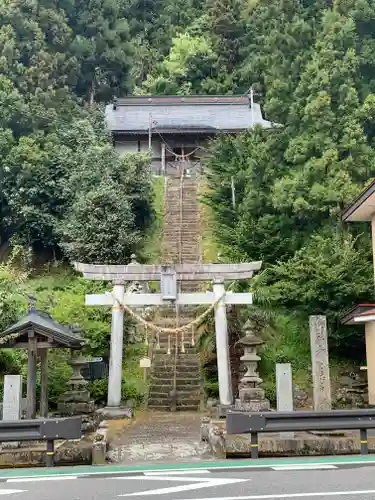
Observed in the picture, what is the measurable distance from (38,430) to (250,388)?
614 centimetres

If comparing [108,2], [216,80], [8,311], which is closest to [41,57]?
[108,2]

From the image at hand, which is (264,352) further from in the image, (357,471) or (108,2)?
(108,2)

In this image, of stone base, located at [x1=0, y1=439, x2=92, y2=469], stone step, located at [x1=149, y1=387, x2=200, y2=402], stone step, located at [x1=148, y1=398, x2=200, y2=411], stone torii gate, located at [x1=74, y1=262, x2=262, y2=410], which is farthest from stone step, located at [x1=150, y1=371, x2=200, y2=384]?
stone base, located at [x1=0, y1=439, x2=92, y2=469]

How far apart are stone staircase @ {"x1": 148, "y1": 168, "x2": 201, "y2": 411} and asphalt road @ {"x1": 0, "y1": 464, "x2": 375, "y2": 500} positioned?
8135mm

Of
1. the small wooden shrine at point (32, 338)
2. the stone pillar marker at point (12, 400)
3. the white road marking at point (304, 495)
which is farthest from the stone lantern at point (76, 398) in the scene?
the white road marking at point (304, 495)

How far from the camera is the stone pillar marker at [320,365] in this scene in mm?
11898

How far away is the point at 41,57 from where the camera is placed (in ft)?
113

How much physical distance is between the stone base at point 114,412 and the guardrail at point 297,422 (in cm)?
621

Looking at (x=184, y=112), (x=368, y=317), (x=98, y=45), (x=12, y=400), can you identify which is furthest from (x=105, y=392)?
(x=98, y=45)

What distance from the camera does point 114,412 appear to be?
1468 cm

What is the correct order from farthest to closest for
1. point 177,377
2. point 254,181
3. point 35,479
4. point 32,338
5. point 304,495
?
point 254,181
point 177,377
point 32,338
point 35,479
point 304,495

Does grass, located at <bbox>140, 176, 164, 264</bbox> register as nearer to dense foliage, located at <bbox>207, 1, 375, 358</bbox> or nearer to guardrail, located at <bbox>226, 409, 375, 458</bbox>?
dense foliage, located at <bbox>207, 1, 375, 358</bbox>

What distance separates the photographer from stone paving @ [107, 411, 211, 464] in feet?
31.8

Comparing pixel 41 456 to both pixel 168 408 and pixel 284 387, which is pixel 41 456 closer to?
pixel 284 387
